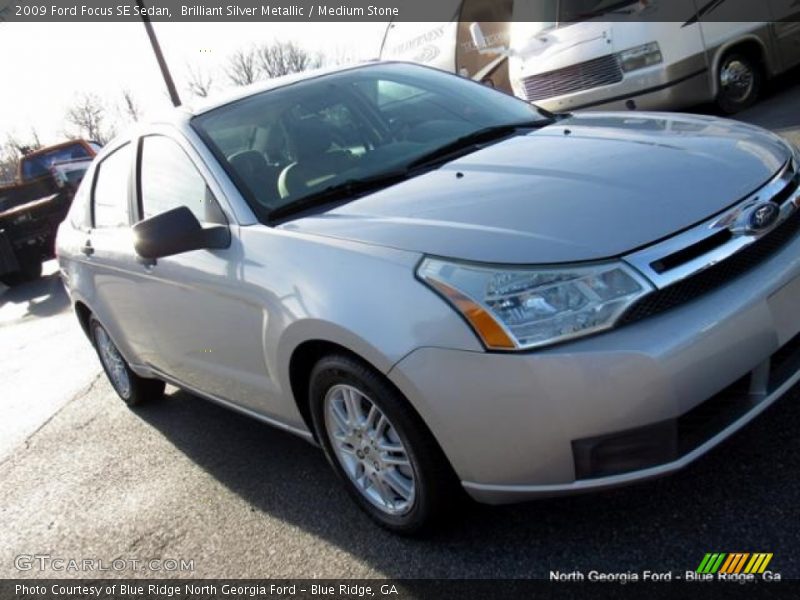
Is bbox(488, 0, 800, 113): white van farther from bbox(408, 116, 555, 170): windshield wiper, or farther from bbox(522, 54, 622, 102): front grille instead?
bbox(408, 116, 555, 170): windshield wiper

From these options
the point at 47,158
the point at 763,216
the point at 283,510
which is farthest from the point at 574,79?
the point at 47,158

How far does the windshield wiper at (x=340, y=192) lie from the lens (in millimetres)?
2988

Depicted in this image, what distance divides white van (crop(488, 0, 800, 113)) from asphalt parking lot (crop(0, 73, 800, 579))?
4821 mm

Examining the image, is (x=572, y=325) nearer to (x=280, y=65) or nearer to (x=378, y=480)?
(x=378, y=480)

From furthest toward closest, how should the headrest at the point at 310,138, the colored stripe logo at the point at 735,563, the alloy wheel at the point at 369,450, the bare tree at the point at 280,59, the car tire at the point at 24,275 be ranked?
the bare tree at the point at 280,59 < the car tire at the point at 24,275 < the headrest at the point at 310,138 < the alloy wheel at the point at 369,450 < the colored stripe logo at the point at 735,563

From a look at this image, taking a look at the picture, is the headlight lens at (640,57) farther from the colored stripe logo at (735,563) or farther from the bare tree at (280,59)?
the bare tree at (280,59)

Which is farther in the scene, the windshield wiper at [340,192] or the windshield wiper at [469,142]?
the windshield wiper at [469,142]

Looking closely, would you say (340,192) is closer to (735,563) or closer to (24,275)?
(735,563)

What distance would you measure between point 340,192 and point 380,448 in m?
0.99

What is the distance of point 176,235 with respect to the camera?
9.64 ft

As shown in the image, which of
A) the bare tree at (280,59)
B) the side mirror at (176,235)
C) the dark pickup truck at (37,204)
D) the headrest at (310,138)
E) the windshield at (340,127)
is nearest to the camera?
the side mirror at (176,235)

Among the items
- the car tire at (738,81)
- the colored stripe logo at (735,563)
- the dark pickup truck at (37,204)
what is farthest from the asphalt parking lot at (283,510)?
the dark pickup truck at (37,204)

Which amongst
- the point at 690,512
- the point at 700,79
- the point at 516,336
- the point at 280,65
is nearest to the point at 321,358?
the point at 516,336

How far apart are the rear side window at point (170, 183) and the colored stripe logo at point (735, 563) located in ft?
6.87
